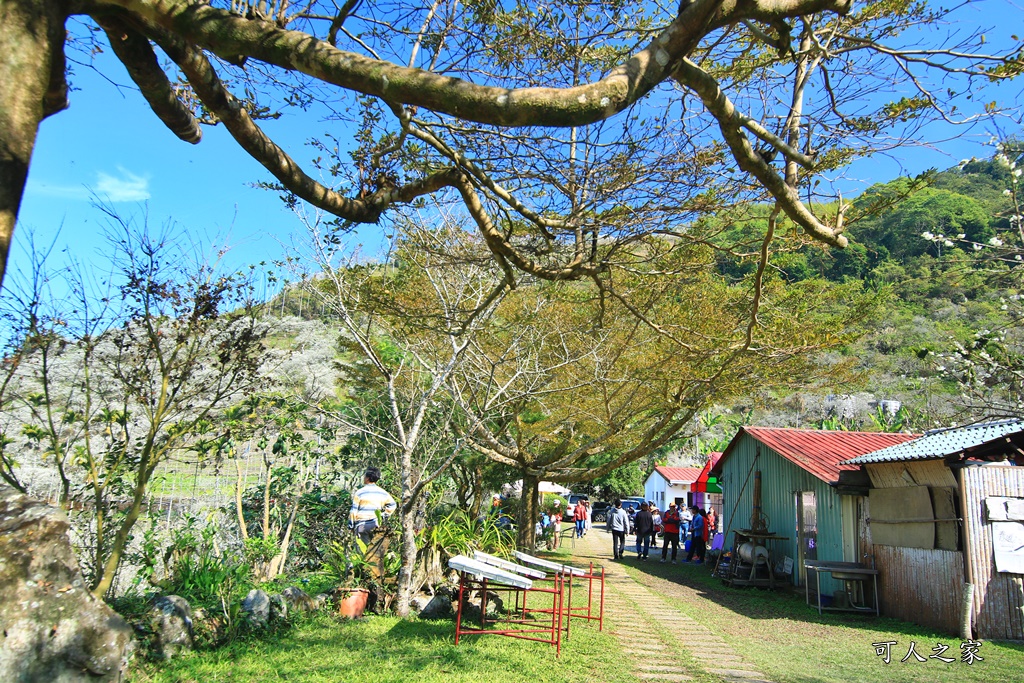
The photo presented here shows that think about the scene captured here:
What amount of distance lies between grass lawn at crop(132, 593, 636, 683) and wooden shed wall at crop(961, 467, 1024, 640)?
4923 millimetres

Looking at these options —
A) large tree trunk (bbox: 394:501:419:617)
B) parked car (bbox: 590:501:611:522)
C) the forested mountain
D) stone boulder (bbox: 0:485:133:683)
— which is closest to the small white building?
parked car (bbox: 590:501:611:522)

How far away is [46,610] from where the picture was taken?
375cm

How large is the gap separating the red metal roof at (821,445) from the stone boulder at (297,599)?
8925 mm

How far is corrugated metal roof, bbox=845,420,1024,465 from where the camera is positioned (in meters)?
8.68

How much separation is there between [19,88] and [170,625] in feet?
15.5

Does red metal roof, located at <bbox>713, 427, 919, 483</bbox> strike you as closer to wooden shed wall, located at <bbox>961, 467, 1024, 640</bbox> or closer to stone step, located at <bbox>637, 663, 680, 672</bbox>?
wooden shed wall, located at <bbox>961, 467, 1024, 640</bbox>

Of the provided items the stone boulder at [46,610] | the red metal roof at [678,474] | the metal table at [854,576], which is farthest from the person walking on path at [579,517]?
the stone boulder at [46,610]

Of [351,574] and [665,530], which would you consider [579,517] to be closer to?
[665,530]

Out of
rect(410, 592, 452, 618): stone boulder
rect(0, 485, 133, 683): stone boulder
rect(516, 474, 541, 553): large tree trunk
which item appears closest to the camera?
rect(0, 485, 133, 683): stone boulder

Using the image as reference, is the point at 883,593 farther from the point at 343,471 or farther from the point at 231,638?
the point at 231,638

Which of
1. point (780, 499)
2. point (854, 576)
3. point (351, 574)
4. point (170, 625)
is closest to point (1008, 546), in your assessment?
point (854, 576)

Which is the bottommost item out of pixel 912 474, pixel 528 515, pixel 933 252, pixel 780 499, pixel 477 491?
pixel 528 515

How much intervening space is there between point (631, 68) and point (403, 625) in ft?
20.8

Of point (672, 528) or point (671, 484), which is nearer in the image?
point (672, 528)
